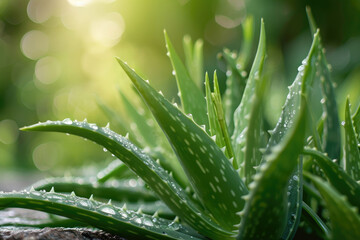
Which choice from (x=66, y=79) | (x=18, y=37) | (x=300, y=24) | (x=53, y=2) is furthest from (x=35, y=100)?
(x=300, y=24)

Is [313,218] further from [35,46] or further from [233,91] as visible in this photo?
[35,46]

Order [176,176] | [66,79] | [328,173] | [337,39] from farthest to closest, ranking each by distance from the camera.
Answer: [66,79], [337,39], [176,176], [328,173]

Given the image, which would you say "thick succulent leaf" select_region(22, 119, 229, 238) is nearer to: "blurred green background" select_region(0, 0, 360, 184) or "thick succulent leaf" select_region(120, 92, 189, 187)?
"thick succulent leaf" select_region(120, 92, 189, 187)

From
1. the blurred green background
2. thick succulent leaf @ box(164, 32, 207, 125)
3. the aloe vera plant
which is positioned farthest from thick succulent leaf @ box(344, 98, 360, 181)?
the blurred green background

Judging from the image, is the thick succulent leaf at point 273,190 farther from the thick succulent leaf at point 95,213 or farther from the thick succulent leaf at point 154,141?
Answer: the thick succulent leaf at point 154,141

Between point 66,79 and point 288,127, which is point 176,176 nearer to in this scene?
point 288,127

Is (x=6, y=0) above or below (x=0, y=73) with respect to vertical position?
above

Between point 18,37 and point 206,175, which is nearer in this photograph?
point 206,175

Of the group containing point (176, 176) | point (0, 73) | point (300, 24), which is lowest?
point (176, 176)
